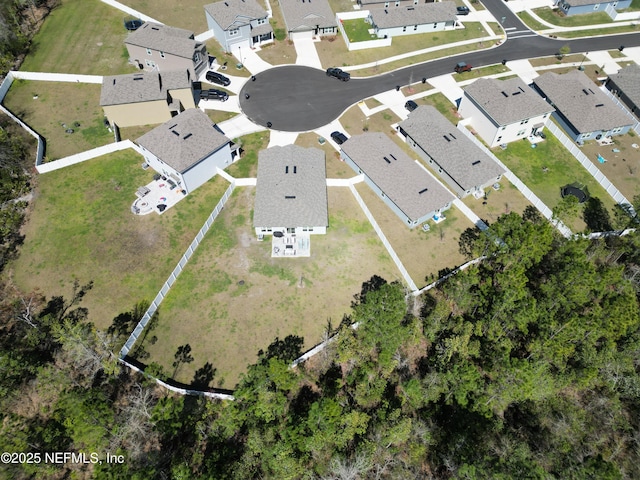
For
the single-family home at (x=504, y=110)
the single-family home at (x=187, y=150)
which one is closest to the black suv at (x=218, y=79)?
the single-family home at (x=187, y=150)

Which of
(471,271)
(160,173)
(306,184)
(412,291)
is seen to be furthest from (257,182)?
(471,271)

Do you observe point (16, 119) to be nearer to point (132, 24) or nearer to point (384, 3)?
point (132, 24)

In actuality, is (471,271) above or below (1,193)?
below

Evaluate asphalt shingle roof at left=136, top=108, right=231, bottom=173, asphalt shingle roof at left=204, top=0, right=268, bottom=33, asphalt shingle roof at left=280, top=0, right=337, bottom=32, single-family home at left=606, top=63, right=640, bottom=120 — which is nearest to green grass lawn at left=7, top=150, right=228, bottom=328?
asphalt shingle roof at left=136, top=108, right=231, bottom=173

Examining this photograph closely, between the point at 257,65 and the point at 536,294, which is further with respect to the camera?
the point at 257,65

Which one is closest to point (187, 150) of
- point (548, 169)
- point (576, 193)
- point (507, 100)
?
point (507, 100)

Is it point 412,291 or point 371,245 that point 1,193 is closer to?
point 371,245
